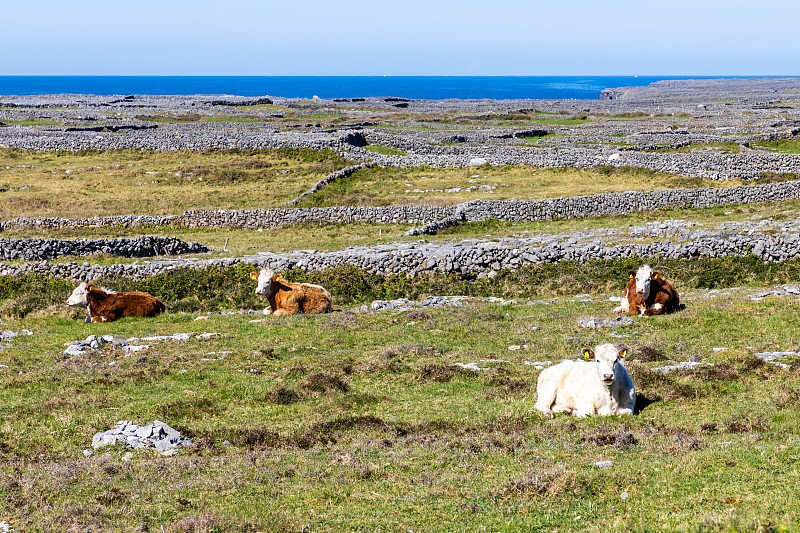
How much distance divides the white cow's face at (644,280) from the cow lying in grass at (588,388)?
8.61 metres

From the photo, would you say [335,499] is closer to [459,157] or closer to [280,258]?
[280,258]

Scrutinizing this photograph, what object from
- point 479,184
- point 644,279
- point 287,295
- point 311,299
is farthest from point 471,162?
point 644,279

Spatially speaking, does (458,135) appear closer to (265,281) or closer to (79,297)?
(265,281)

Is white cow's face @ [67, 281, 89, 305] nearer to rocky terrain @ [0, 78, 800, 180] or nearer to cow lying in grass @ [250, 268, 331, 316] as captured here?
cow lying in grass @ [250, 268, 331, 316]

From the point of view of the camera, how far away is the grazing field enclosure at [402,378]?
29.3 feet

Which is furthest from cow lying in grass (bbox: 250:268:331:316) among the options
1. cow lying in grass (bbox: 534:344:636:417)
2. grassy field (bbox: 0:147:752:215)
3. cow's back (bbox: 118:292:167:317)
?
grassy field (bbox: 0:147:752:215)

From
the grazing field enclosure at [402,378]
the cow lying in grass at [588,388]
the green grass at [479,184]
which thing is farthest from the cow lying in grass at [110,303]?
the green grass at [479,184]

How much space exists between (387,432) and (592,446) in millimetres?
3581

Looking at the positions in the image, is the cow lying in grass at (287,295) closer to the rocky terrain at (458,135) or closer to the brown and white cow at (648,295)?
the brown and white cow at (648,295)

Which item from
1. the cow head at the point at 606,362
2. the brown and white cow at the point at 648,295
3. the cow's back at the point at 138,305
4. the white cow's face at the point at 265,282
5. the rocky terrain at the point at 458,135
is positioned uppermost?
the rocky terrain at the point at 458,135

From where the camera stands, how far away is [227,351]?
1892 centimetres

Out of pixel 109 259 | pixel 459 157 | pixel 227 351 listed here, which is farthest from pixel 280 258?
pixel 459 157

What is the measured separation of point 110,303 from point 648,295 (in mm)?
18382

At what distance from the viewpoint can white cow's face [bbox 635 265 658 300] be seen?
21.5 m
